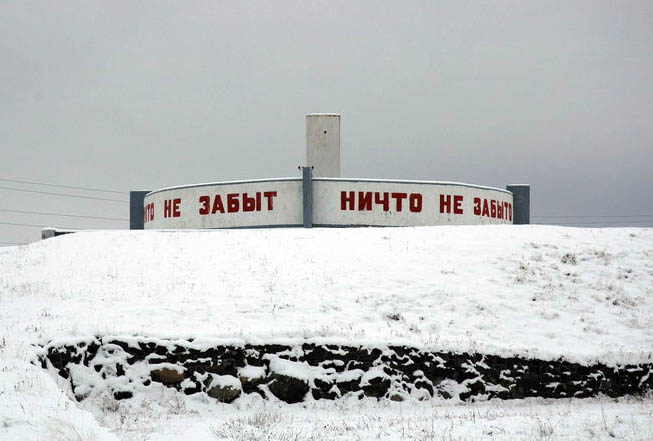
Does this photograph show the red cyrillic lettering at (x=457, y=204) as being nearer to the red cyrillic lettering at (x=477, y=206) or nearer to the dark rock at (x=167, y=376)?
the red cyrillic lettering at (x=477, y=206)

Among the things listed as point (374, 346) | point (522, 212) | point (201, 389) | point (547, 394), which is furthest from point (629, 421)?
point (522, 212)

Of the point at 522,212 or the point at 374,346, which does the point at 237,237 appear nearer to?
the point at 374,346

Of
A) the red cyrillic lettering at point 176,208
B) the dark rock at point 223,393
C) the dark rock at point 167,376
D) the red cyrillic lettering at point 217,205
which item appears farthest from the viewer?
the red cyrillic lettering at point 176,208

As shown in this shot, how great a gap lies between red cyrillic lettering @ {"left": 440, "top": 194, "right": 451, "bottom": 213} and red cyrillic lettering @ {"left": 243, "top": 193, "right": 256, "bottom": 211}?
8420 mm

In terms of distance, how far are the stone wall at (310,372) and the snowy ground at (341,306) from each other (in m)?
0.32

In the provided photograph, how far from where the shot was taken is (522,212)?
149 ft

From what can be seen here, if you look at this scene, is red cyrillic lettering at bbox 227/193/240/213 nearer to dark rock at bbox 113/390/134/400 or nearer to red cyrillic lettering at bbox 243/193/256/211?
red cyrillic lettering at bbox 243/193/256/211

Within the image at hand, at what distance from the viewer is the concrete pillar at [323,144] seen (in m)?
41.6

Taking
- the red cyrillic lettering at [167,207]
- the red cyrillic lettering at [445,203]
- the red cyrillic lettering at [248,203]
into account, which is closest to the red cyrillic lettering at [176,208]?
the red cyrillic lettering at [167,207]

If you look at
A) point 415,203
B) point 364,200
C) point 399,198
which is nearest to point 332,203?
point 364,200

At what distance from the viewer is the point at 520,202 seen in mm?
45469

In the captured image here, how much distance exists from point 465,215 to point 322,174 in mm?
6916

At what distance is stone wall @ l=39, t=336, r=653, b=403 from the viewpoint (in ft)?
58.1

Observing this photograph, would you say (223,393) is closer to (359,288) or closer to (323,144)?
(359,288)
